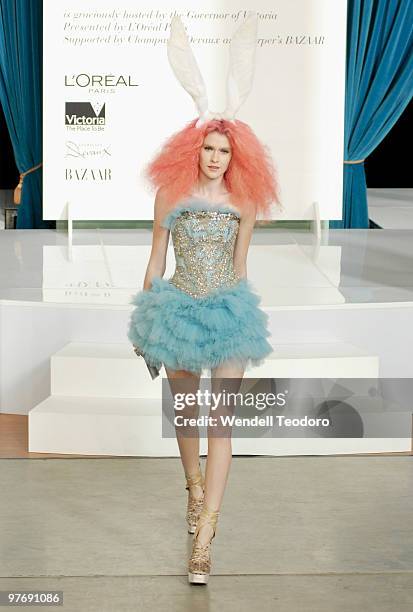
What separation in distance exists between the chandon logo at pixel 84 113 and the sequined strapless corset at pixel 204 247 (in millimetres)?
4468

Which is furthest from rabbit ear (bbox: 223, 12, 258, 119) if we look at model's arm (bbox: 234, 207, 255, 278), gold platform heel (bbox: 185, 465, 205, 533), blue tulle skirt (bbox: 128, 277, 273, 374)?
gold platform heel (bbox: 185, 465, 205, 533)

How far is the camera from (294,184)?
311 inches

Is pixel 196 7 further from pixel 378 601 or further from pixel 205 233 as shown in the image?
pixel 378 601

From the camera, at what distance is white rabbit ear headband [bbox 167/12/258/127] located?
137 inches

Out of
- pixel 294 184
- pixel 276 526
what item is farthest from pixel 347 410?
pixel 294 184

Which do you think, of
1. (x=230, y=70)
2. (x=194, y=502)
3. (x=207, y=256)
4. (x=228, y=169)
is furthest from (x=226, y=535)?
(x=230, y=70)

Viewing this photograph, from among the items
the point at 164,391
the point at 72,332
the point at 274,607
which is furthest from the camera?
the point at 72,332

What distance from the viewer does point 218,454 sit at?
3396 mm

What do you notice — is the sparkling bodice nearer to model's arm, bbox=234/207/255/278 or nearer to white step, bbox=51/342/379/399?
model's arm, bbox=234/207/255/278

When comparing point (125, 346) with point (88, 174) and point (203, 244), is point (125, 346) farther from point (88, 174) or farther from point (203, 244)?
point (88, 174)

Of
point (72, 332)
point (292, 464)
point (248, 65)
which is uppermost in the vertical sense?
point (248, 65)

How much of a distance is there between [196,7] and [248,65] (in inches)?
170

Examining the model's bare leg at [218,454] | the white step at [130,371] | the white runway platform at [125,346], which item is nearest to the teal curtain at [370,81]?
the white runway platform at [125,346]

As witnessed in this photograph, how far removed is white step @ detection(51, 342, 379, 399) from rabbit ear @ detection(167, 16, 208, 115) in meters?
1.57
